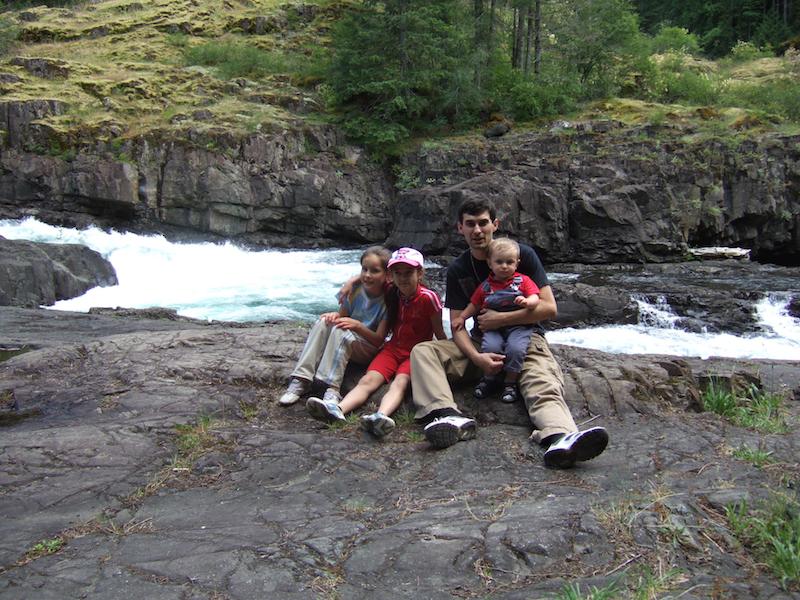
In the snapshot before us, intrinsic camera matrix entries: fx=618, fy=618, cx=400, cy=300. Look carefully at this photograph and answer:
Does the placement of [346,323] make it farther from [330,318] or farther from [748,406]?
[748,406]

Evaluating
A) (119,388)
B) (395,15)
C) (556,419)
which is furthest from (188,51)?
(556,419)

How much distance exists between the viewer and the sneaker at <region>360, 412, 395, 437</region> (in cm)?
432

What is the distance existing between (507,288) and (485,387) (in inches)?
30.6

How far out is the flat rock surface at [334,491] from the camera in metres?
2.61

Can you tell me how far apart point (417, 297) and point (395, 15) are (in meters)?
22.7

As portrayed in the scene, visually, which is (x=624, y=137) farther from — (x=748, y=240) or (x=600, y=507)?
(x=600, y=507)

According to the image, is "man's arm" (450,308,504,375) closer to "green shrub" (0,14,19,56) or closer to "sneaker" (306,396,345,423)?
"sneaker" (306,396,345,423)

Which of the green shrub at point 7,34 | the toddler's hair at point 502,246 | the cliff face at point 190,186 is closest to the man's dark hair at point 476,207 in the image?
the toddler's hair at point 502,246

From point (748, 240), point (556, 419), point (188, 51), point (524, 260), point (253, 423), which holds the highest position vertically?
point (188, 51)

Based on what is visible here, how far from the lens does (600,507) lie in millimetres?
3006

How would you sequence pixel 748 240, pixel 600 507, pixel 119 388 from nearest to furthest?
pixel 600 507
pixel 119 388
pixel 748 240

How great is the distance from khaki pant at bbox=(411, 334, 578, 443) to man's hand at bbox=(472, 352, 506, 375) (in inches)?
7.4

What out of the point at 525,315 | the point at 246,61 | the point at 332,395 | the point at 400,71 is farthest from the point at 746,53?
the point at 332,395

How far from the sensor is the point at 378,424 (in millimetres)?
4324
